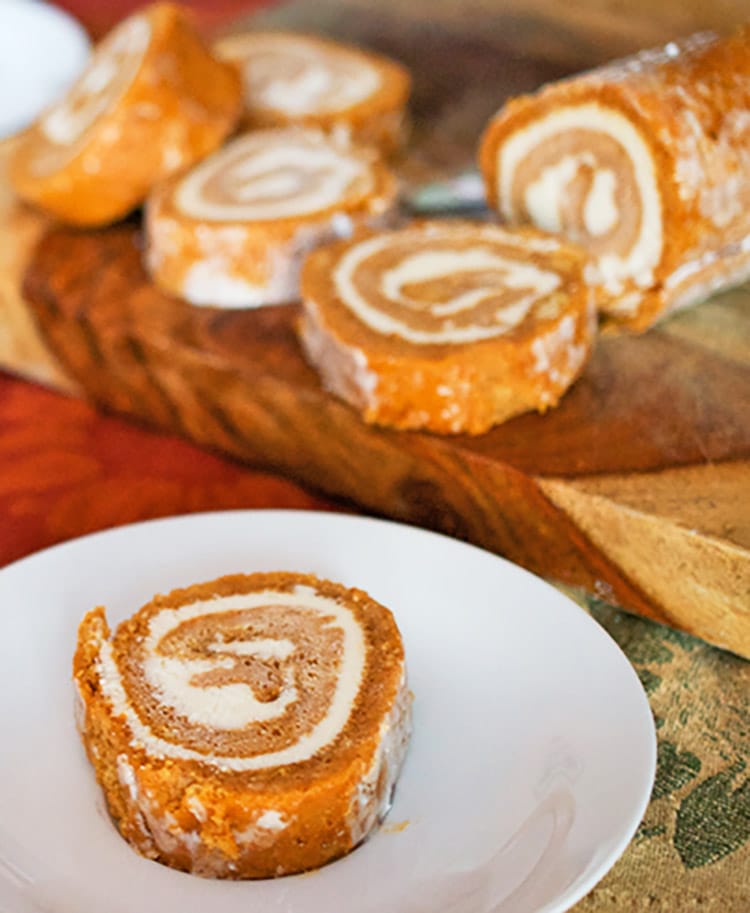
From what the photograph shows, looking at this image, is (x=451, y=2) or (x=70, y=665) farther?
(x=451, y=2)

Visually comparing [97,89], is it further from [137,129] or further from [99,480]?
[99,480]

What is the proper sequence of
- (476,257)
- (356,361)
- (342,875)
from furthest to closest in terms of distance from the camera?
(476,257), (356,361), (342,875)

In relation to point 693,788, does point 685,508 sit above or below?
above

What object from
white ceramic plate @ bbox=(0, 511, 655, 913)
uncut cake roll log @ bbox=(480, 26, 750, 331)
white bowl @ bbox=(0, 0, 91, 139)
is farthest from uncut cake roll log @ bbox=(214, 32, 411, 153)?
white ceramic plate @ bbox=(0, 511, 655, 913)

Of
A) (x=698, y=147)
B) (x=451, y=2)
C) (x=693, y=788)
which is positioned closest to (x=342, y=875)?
(x=693, y=788)

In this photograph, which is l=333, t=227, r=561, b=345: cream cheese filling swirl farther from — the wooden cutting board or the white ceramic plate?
the white ceramic plate

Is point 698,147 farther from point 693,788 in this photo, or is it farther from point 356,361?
point 693,788

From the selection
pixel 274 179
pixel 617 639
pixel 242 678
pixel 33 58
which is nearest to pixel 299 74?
pixel 274 179

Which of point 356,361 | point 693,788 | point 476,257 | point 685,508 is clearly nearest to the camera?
point 693,788
